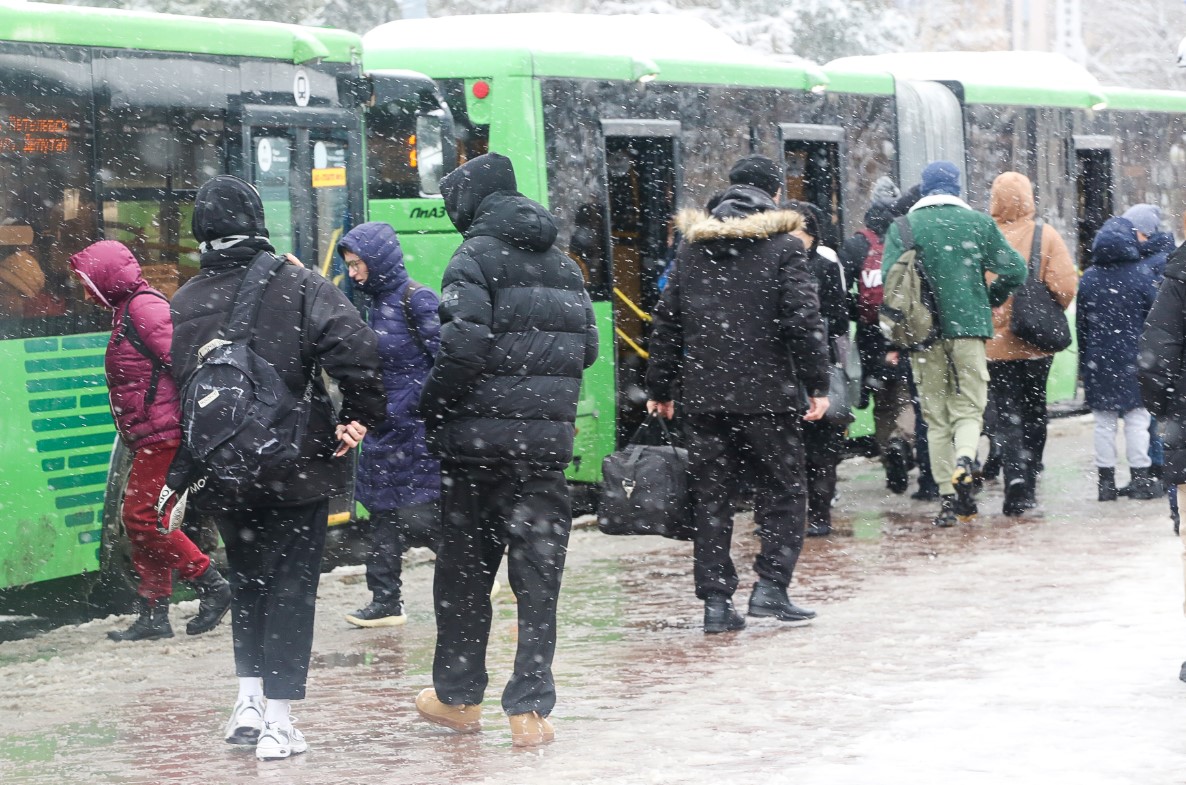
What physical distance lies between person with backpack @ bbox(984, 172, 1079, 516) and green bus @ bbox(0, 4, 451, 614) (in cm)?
431

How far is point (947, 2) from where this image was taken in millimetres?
48719

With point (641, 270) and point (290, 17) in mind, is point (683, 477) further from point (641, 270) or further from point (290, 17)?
point (290, 17)

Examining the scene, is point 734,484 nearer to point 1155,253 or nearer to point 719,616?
point 719,616

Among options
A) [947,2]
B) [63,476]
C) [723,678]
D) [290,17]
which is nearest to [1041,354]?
[723,678]

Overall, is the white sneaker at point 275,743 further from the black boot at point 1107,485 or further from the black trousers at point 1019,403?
the black boot at point 1107,485

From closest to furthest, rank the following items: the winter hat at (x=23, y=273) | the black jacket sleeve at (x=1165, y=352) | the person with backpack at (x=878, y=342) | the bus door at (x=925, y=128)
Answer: the black jacket sleeve at (x=1165, y=352)
the winter hat at (x=23, y=273)
the person with backpack at (x=878, y=342)
the bus door at (x=925, y=128)

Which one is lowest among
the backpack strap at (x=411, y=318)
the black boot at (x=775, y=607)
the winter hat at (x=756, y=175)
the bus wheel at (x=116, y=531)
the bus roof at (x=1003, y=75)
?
the black boot at (x=775, y=607)

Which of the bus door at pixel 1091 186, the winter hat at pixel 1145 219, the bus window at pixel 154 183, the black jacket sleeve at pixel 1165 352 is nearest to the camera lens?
the black jacket sleeve at pixel 1165 352

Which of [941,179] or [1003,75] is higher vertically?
[1003,75]

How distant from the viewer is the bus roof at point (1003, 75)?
1731 cm

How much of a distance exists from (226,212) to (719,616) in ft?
10.0

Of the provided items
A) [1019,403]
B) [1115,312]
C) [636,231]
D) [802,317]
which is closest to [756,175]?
[802,317]

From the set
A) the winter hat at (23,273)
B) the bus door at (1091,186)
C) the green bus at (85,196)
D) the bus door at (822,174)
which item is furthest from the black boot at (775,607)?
the bus door at (1091,186)

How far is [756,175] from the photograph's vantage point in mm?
8781
